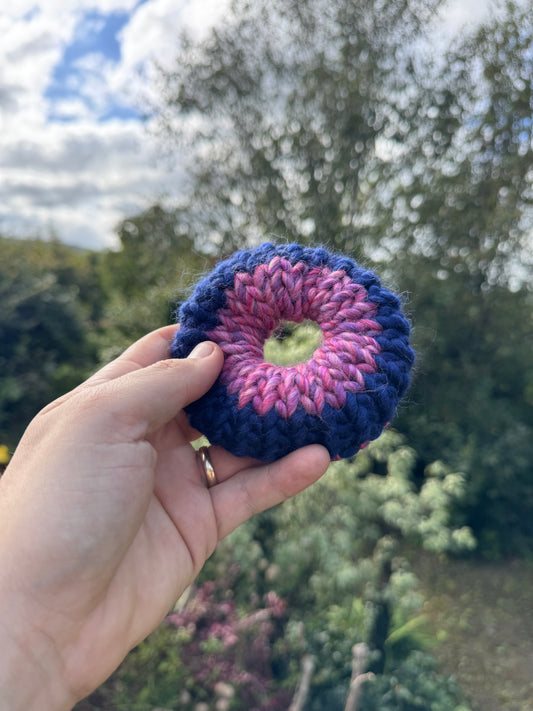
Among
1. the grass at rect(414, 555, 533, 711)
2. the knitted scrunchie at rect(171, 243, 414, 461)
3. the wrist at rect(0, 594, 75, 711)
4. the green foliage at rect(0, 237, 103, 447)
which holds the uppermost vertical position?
the knitted scrunchie at rect(171, 243, 414, 461)

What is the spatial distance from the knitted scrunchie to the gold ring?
0.64ft

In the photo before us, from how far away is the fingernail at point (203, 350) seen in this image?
1.14 meters

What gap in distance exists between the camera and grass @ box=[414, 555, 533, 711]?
392 cm

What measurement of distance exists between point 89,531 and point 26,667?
0.28m

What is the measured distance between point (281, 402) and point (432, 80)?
5.68m

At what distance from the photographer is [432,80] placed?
5.39 meters

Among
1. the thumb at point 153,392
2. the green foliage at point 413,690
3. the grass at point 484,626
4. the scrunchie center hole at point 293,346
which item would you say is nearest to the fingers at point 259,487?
the thumb at point 153,392

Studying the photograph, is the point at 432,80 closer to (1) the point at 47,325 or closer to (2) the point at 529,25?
(2) the point at 529,25

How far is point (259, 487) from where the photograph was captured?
129cm

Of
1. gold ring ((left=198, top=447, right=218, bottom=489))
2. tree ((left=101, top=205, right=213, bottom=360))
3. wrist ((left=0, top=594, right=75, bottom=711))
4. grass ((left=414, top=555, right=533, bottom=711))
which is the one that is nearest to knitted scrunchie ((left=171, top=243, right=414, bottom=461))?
gold ring ((left=198, top=447, right=218, bottom=489))

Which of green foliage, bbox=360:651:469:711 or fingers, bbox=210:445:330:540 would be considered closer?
fingers, bbox=210:445:330:540

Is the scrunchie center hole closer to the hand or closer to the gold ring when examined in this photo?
the gold ring

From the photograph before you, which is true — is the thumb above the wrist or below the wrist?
above

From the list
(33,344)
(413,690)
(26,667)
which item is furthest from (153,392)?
(33,344)
